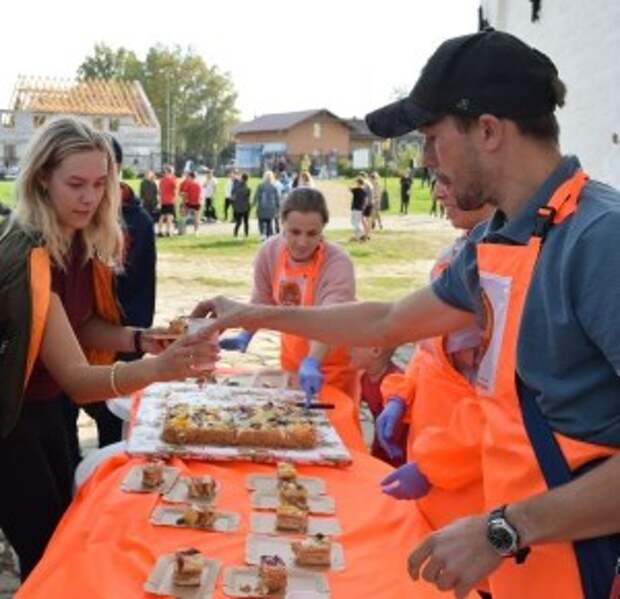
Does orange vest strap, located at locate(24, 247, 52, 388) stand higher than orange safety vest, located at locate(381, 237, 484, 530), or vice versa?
orange vest strap, located at locate(24, 247, 52, 388)

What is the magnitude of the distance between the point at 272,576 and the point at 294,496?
0.47 m

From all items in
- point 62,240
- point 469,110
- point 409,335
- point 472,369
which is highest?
point 469,110

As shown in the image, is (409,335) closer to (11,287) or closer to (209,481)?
(209,481)

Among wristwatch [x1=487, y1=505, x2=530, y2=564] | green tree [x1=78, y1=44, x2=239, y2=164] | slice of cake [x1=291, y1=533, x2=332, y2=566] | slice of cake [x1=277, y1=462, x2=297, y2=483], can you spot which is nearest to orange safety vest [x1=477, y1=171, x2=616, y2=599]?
wristwatch [x1=487, y1=505, x2=530, y2=564]

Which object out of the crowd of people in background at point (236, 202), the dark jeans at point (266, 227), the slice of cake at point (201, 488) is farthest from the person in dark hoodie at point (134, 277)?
the dark jeans at point (266, 227)

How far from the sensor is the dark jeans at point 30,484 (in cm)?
235

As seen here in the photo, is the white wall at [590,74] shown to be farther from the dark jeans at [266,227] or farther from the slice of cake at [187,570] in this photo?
the dark jeans at [266,227]

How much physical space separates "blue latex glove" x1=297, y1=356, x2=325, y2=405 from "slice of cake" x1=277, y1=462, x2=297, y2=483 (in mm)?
706

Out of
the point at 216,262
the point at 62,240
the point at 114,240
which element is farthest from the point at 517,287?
the point at 216,262

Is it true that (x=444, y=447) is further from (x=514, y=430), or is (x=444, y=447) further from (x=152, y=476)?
(x=152, y=476)

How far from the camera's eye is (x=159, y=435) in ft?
9.11

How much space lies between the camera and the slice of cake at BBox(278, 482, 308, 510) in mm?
2271

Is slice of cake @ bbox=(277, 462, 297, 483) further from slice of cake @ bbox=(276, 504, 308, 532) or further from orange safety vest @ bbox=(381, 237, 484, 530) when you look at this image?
orange safety vest @ bbox=(381, 237, 484, 530)

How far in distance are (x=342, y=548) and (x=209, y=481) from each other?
470 mm
